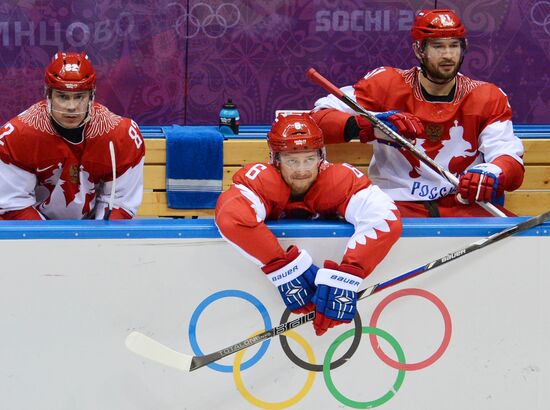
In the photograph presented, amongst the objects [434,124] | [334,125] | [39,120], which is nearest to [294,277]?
[39,120]

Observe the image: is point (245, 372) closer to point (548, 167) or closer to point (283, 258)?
point (283, 258)

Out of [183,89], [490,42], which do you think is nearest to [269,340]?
[183,89]

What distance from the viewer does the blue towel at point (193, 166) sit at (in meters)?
4.39

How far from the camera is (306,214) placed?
2.95 metres

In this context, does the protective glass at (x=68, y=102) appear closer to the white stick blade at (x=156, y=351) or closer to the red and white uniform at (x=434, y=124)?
the white stick blade at (x=156, y=351)

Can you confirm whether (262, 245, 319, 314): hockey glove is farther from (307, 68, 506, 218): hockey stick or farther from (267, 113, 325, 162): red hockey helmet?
(307, 68, 506, 218): hockey stick

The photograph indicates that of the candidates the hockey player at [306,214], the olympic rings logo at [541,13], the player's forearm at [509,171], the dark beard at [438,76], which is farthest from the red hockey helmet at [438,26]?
the olympic rings logo at [541,13]

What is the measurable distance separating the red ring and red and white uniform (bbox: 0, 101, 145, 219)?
1.02 meters

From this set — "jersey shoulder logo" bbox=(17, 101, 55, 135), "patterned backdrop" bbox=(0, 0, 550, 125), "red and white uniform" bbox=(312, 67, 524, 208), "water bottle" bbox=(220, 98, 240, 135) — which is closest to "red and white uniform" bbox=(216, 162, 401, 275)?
"jersey shoulder logo" bbox=(17, 101, 55, 135)

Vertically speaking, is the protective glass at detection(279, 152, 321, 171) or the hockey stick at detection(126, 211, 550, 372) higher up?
the protective glass at detection(279, 152, 321, 171)

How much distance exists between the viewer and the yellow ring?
2.83 metres

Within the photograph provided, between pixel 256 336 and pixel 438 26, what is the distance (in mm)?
1501

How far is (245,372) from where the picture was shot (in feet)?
9.30

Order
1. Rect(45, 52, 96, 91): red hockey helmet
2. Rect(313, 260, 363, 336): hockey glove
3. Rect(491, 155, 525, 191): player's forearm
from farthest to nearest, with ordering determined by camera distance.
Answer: Rect(491, 155, 525, 191): player's forearm
Rect(45, 52, 96, 91): red hockey helmet
Rect(313, 260, 363, 336): hockey glove
